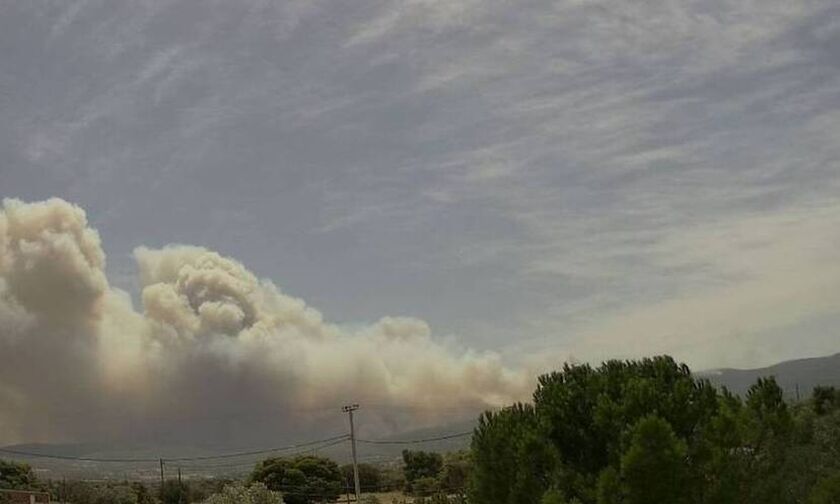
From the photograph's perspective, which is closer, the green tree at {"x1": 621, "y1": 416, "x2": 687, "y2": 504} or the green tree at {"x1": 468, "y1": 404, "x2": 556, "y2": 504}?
the green tree at {"x1": 621, "y1": 416, "x2": 687, "y2": 504}

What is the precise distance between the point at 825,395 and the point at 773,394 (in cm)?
6483

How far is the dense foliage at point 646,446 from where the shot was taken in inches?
1089

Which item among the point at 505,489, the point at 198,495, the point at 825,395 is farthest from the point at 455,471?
the point at 505,489

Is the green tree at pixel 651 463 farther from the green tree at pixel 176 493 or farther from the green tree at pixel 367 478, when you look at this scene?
the green tree at pixel 176 493

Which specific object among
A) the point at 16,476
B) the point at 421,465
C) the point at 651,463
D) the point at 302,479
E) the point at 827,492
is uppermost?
the point at 16,476

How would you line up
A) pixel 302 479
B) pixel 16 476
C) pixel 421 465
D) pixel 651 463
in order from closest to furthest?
pixel 651 463
pixel 302 479
pixel 16 476
pixel 421 465

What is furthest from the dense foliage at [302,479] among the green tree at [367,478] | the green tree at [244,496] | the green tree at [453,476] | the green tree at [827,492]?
the green tree at [827,492]

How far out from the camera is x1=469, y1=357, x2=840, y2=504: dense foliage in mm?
27672

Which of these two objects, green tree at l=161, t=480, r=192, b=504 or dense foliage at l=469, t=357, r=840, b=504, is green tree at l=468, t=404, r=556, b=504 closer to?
dense foliage at l=469, t=357, r=840, b=504

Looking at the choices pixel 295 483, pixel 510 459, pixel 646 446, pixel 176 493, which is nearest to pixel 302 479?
pixel 295 483

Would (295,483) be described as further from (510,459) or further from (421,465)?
(510,459)

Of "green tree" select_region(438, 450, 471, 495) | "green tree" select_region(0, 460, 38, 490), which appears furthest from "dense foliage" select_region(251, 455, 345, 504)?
"green tree" select_region(0, 460, 38, 490)

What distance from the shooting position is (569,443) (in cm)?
3338

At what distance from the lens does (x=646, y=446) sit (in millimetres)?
27500
